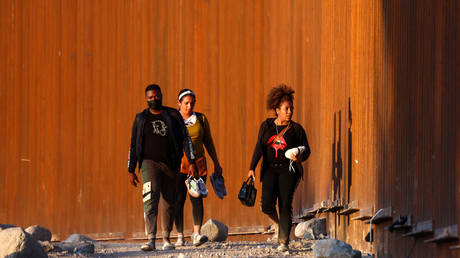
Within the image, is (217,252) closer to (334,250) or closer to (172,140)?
(172,140)

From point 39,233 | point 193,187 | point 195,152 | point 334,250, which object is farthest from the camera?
point 39,233

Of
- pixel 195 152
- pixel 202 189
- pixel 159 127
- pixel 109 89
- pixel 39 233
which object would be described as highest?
pixel 109 89

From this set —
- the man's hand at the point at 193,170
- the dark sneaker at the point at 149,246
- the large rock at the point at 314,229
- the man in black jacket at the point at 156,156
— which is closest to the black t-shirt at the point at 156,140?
the man in black jacket at the point at 156,156

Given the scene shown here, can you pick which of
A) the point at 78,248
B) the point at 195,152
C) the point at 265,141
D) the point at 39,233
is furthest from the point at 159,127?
the point at 39,233

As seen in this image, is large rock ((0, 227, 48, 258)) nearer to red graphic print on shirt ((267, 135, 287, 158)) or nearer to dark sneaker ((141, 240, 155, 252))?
dark sneaker ((141, 240, 155, 252))

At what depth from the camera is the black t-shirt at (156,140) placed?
10.2 m

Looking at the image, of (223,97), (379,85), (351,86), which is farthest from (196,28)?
(379,85)

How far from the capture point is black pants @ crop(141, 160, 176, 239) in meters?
10.1

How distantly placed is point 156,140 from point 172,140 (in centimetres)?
18

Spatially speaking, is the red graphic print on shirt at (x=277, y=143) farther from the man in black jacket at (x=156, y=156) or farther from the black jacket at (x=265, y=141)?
the man in black jacket at (x=156, y=156)

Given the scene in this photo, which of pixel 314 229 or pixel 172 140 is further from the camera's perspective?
pixel 314 229

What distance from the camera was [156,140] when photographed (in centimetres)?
1027

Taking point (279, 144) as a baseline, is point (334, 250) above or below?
below

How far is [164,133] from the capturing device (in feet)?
33.8
